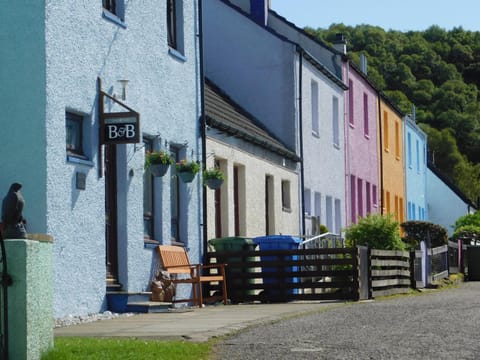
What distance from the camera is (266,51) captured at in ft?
91.1

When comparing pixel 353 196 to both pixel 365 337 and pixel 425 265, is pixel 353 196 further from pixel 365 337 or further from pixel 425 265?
pixel 365 337

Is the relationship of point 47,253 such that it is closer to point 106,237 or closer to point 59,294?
point 59,294

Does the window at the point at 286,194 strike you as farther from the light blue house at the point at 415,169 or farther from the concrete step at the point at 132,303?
the light blue house at the point at 415,169

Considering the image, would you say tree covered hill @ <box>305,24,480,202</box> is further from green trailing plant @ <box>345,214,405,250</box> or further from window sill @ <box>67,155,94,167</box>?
window sill @ <box>67,155,94,167</box>

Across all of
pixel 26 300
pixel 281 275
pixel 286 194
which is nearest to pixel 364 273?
pixel 281 275

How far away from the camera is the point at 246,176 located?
77.5ft

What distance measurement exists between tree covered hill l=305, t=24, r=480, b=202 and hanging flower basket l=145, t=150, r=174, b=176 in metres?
42.5

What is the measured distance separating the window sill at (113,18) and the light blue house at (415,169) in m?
30.7

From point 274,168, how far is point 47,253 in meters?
17.4

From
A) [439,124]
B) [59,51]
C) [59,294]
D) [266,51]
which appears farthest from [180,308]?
[439,124]

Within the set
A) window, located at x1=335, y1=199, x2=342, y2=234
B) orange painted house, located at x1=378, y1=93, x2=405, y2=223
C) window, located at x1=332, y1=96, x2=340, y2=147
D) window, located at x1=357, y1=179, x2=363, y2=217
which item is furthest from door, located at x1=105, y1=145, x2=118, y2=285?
orange painted house, located at x1=378, y1=93, x2=405, y2=223

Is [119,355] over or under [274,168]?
under

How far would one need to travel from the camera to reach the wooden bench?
1767 cm

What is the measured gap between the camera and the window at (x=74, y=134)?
598 inches
